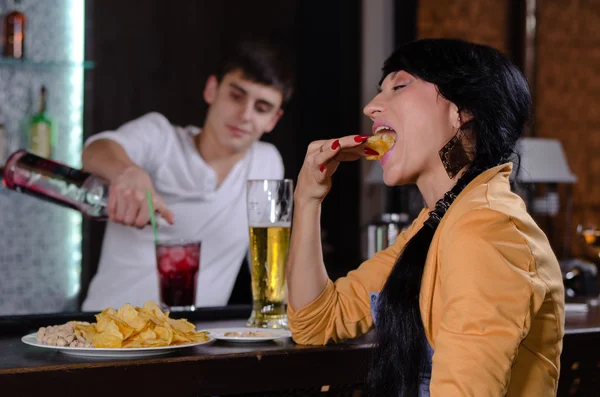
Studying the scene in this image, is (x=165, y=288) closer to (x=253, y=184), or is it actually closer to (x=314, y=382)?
(x=253, y=184)

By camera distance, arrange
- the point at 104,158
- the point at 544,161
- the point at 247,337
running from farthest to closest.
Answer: the point at 544,161 → the point at 104,158 → the point at 247,337

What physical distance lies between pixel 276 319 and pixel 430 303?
55cm

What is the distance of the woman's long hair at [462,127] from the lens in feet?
4.25

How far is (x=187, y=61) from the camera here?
3188mm

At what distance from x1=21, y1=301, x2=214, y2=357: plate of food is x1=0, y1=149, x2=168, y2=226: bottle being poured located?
1127mm

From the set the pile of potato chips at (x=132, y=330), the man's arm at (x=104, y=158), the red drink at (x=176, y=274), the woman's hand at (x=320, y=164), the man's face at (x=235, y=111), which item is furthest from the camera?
the man's face at (x=235, y=111)

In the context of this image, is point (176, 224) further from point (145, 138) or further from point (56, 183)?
point (56, 183)

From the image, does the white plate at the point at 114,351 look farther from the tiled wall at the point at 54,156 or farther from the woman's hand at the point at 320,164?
the tiled wall at the point at 54,156

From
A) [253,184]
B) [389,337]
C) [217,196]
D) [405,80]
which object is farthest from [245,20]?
[389,337]

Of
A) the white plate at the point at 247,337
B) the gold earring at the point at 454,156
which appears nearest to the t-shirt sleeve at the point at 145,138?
the white plate at the point at 247,337

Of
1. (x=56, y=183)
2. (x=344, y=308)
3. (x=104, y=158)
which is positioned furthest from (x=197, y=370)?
(x=104, y=158)

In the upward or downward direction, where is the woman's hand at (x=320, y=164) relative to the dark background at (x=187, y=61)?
downward

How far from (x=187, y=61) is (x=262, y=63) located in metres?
0.32

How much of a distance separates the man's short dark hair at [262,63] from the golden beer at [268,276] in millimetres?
1565
